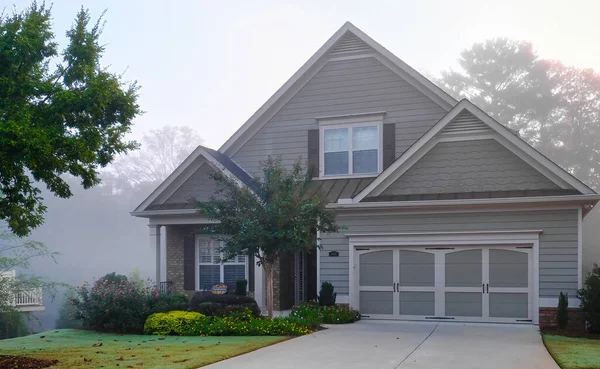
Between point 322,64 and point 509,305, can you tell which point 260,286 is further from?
point 322,64

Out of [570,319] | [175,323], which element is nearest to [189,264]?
[175,323]

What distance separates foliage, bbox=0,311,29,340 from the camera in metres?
28.3

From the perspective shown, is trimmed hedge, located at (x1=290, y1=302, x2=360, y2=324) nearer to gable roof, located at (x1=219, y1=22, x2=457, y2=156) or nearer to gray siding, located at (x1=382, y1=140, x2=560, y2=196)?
gray siding, located at (x1=382, y1=140, x2=560, y2=196)

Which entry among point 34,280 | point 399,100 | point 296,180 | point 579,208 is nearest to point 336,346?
point 296,180

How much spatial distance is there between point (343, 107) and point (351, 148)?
→ 4.38 ft

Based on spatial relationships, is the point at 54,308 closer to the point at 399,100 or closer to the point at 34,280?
the point at 34,280

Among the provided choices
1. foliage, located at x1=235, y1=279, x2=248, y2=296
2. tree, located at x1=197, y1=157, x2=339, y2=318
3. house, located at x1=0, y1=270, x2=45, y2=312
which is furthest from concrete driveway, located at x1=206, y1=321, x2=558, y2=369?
house, located at x1=0, y1=270, x2=45, y2=312

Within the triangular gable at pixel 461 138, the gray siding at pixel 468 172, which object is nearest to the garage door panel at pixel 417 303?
the gray siding at pixel 468 172

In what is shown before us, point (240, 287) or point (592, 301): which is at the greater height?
point (592, 301)

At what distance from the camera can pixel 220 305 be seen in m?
16.9

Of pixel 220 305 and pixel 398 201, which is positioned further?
pixel 398 201

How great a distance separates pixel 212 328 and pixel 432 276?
6.19 m

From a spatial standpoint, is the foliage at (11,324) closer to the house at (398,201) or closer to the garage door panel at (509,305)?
the house at (398,201)

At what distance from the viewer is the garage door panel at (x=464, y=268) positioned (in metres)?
17.4
